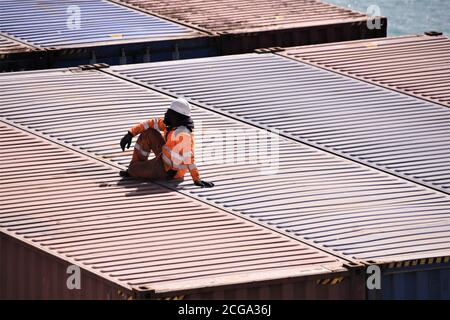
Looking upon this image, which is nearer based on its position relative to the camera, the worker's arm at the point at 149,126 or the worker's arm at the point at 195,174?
the worker's arm at the point at 195,174

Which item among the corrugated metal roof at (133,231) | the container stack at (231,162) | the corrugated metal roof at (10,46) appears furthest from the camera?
the corrugated metal roof at (10,46)

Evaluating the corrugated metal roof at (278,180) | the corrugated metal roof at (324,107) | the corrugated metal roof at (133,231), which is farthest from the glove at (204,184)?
the corrugated metal roof at (324,107)

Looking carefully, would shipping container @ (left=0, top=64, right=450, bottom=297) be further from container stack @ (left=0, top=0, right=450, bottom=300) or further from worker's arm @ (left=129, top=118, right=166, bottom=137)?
worker's arm @ (left=129, top=118, right=166, bottom=137)

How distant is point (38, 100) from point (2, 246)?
5.56m

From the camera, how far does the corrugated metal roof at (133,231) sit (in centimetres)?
1680

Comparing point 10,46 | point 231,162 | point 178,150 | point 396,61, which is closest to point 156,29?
point 10,46

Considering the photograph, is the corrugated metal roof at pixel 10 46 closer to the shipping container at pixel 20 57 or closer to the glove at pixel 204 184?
the shipping container at pixel 20 57

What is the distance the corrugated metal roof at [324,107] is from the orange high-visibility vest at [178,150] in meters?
2.54

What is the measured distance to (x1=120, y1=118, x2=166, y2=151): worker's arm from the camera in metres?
19.9

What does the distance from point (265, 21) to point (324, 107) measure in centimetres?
605

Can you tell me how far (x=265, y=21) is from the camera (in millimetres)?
28688

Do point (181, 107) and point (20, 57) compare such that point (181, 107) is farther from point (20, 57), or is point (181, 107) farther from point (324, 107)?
point (20, 57)
